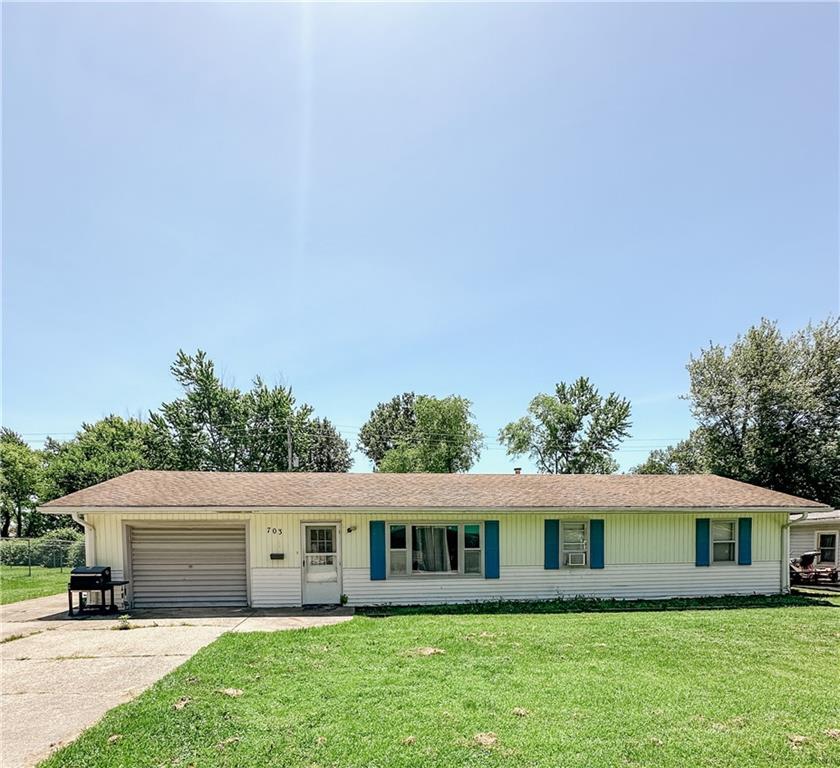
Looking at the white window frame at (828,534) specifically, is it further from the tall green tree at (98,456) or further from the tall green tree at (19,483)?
the tall green tree at (19,483)

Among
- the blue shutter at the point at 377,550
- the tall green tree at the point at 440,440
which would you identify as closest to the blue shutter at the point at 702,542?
the blue shutter at the point at 377,550

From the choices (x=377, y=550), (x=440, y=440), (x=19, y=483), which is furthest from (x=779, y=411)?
(x=19, y=483)

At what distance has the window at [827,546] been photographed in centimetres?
1566

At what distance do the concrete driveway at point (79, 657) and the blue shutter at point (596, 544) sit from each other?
5.83 m

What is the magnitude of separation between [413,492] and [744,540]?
27.3ft

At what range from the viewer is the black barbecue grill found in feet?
32.0

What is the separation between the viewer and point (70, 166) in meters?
9.68

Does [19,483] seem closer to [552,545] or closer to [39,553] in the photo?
[39,553]

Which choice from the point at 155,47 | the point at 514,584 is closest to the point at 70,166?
the point at 155,47

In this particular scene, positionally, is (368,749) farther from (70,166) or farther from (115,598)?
(70,166)

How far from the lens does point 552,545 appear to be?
37.3ft

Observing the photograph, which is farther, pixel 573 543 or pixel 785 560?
pixel 785 560

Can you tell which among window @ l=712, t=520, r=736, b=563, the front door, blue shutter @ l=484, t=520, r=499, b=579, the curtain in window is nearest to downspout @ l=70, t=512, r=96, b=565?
the front door

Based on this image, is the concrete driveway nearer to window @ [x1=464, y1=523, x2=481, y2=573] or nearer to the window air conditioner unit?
window @ [x1=464, y1=523, x2=481, y2=573]
